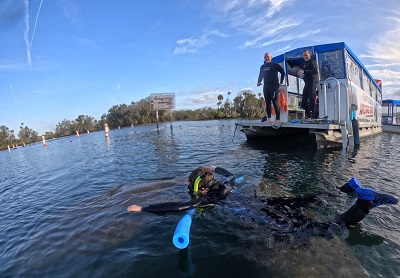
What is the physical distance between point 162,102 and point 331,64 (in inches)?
1366

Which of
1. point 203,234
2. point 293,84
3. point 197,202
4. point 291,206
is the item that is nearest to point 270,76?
point 293,84

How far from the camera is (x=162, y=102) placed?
43.6m

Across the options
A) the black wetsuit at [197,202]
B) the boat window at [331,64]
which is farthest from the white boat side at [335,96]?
the black wetsuit at [197,202]

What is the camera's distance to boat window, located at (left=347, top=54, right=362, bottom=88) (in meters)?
11.6

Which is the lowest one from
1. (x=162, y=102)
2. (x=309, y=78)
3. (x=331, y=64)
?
(x=309, y=78)

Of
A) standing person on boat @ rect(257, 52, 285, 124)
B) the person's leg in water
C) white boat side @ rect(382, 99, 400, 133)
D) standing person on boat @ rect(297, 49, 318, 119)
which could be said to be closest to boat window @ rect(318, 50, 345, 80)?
standing person on boat @ rect(297, 49, 318, 119)

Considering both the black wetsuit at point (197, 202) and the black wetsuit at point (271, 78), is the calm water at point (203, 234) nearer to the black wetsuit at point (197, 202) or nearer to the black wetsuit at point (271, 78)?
the black wetsuit at point (197, 202)

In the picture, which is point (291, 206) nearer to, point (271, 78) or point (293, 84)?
point (271, 78)

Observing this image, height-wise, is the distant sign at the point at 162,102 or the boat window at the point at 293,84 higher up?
the distant sign at the point at 162,102

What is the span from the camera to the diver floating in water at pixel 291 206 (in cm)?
375

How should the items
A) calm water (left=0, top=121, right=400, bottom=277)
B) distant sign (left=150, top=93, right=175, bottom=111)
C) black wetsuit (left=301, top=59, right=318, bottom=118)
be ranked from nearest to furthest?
calm water (left=0, top=121, right=400, bottom=277) < black wetsuit (left=301, top=59, right=318, bottom=118) < distant sign (left=150, top=93, right=175, bottom=111)

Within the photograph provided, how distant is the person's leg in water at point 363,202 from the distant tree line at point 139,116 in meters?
76.7

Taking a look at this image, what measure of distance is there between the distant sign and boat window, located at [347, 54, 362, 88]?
32.8m

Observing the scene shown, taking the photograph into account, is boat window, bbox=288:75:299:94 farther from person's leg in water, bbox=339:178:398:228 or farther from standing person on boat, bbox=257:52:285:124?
person's leg in water, bbox=339:178:398:228
